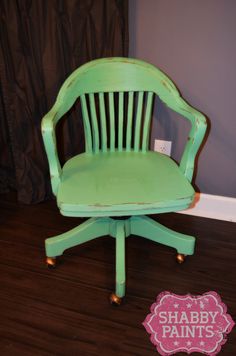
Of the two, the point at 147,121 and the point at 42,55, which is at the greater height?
the point at 42,55

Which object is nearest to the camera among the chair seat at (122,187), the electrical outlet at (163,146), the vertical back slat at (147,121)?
the chair seat at (122,187)

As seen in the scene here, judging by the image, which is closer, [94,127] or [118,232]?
[118,232]

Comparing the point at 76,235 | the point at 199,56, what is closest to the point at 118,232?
the point at 76,235

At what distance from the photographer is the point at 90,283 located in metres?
1.25

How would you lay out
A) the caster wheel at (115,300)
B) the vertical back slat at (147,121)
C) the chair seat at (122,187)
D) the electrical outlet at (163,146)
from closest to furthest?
1. the chair seat at (122,187)
2. the caster wheel at (115,300)
3. the vertical back slat at (147,121)
4. the electrical outlet at (163,146)

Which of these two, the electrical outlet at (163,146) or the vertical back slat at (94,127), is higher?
the vertical back slat at (94,127)

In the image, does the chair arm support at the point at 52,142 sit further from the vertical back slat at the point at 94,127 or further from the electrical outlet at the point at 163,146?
the electrical outlet at the point at 163,146

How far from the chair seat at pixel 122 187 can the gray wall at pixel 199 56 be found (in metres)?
0.38

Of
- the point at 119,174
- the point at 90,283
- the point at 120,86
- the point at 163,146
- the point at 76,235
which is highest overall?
the point at 120,86

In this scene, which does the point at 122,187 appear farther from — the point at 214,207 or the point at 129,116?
the point at 214,207

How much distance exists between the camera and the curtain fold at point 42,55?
4.47 feet

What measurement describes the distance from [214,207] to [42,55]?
1087 millimetres

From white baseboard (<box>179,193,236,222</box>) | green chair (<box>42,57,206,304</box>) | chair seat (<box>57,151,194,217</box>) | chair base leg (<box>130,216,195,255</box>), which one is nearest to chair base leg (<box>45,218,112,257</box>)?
green chair (<box>42,57,206,304</box>)

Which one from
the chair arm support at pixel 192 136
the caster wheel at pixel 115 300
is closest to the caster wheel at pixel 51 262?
the caster wheel at pixel 115 300
